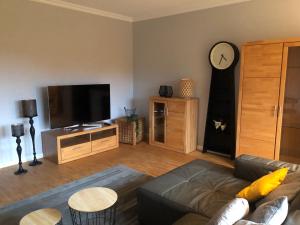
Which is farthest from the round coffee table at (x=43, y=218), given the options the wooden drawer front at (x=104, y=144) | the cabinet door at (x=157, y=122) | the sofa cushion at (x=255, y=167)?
the cabinet door at (x=157, y=122)

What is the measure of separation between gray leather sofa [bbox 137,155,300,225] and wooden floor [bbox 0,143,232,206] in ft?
3.63

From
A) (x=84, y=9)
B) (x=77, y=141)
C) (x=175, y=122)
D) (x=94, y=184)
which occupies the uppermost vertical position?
(x=84, y=9)

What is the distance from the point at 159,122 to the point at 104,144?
3.54 feet

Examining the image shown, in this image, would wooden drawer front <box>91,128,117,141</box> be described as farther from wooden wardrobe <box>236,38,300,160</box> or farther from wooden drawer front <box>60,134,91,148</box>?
wooden wardrobe <box>236,38,300,160</box>

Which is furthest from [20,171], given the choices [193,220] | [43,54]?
[193,220]

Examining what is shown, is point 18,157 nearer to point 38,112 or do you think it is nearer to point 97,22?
point 38,112

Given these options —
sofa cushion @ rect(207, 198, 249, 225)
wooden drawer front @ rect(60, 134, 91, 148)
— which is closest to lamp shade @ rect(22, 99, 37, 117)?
wooden drawer front @ rect(60, 134, 91, 148)

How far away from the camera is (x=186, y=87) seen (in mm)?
4227

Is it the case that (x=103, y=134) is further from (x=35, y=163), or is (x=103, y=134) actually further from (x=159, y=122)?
(x=35, y=163)

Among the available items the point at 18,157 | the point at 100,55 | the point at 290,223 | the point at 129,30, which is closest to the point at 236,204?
the point at 290,223

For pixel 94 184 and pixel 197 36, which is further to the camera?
pixel 197 36

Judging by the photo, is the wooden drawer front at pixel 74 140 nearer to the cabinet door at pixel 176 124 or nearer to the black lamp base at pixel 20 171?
the black lamp base at pixel 20 171

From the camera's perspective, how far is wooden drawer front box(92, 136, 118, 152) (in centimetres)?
418

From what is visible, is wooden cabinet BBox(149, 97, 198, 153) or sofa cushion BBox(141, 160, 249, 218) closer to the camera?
sofa cushion BBox(141, 160, 249, 218)
